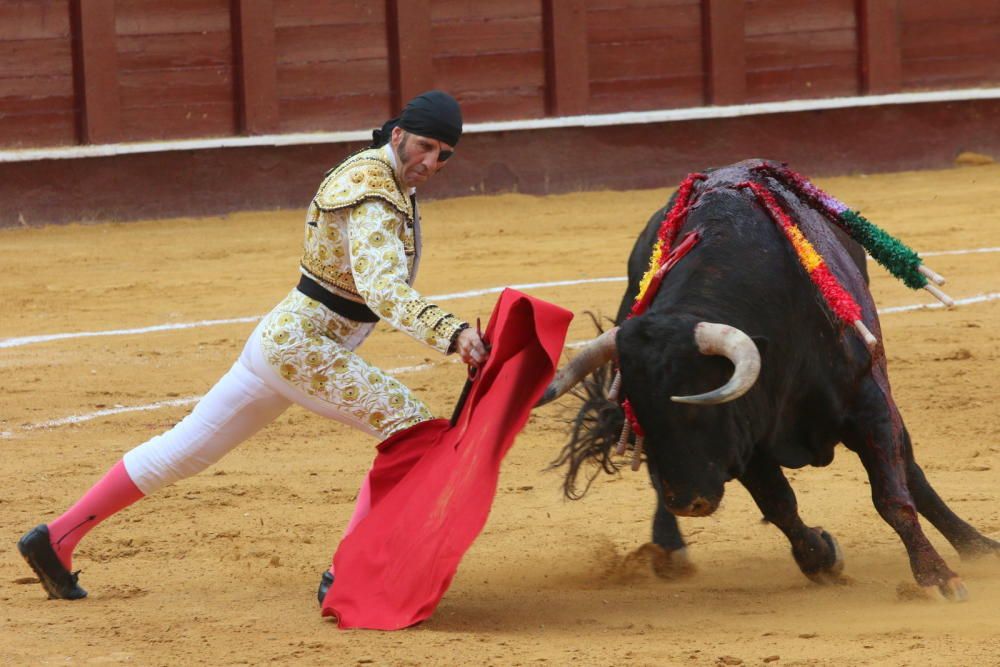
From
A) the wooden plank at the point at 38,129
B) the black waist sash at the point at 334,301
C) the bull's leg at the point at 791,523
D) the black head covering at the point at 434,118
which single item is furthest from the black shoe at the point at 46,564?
the wooden plank at the point at 38,129

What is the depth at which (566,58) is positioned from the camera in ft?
35.7

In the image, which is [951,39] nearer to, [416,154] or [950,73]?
[950,73]

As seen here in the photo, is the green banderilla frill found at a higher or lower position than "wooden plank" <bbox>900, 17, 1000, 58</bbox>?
lower

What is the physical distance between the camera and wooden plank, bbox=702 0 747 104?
Result: 11.2m

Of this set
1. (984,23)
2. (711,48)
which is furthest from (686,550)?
(984,23)

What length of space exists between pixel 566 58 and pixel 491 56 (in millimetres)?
515

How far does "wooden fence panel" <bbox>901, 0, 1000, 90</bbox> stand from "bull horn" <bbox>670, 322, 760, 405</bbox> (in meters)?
9.12

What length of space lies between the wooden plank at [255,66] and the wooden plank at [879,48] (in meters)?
4.17

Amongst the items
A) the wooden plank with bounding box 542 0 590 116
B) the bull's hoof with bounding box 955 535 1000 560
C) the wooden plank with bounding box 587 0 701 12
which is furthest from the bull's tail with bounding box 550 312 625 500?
the wooden plank with bounding box 587 0 701 12

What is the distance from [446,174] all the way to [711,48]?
2.12 metres

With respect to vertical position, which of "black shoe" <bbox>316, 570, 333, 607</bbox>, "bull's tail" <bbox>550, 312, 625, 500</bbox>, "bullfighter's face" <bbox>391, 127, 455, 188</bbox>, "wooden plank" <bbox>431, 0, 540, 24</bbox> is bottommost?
"black shoe" <bbox>316, 570, 333, 607</bbox>

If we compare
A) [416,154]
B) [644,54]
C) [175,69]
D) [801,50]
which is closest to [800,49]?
[801,50]

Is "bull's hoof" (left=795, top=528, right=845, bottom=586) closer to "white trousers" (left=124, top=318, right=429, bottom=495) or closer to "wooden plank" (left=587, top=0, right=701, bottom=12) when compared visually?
"white trousers" (left=124, top=318, right=429, bottom=495)

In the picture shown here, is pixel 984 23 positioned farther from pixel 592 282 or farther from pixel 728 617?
pixel 728 617
